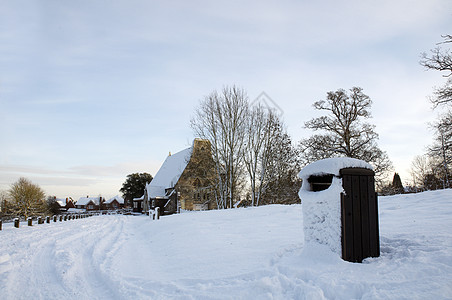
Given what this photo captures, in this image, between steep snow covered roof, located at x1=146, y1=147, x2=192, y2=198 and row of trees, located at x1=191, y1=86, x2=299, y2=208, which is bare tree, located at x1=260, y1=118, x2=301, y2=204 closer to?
row of trees, located at x1=191, y1=86, x2=299, y2=208

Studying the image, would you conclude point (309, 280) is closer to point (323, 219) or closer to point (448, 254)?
point (323, 219)

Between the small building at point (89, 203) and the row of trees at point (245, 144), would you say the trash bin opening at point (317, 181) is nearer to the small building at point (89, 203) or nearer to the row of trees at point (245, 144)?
the row of trees at point (245, 144)

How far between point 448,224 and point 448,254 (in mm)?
2639

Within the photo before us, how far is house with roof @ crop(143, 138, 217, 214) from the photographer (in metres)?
27.2

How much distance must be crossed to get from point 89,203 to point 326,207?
119902 millimetres

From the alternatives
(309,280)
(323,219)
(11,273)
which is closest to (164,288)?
(309,280)

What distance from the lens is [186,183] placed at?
44844 mm

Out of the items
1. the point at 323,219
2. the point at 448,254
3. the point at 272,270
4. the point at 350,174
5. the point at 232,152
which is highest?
the point at 232,152

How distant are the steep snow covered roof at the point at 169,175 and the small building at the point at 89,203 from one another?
60.0 metres

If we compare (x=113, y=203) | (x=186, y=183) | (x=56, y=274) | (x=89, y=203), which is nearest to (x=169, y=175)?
(x=186, y=183)

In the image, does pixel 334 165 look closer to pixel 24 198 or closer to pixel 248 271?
pixel 248 271

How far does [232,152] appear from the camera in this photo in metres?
25.0

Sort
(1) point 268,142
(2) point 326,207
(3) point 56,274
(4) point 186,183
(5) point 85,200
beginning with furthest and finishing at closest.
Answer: (5) point 85,200
(4) point 186,183
(1) point 268,142
(3) point 56,274
(2) point 326,207

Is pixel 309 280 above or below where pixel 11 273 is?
above
